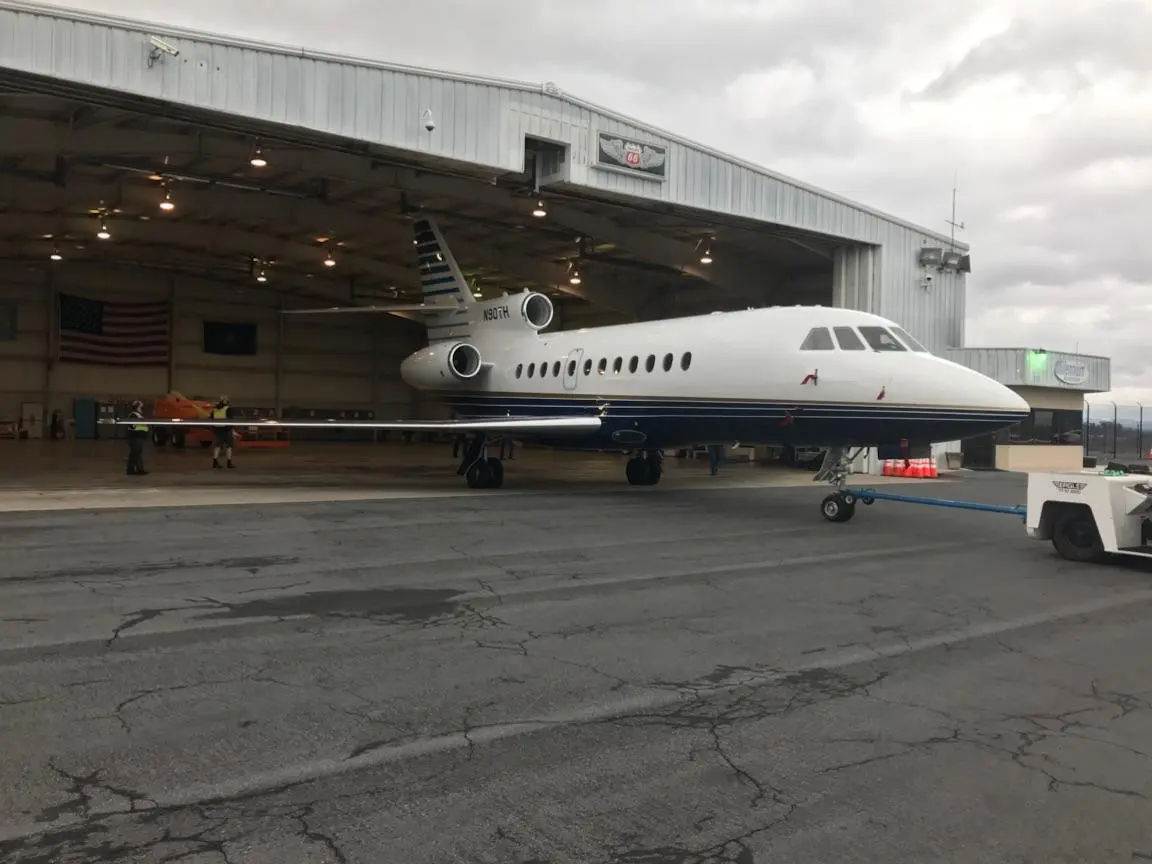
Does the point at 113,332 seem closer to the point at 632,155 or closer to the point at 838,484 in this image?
the point at 632,155

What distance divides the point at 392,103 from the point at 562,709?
1515 cm

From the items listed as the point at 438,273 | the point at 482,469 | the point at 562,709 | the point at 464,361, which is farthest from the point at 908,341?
the point at 438,273

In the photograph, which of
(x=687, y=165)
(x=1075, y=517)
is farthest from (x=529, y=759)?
(x=687, y=165)

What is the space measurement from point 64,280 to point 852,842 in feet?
158

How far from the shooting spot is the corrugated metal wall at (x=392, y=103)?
550 inches

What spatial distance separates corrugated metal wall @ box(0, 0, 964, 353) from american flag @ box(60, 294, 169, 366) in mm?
32497

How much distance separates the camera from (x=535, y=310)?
21.8 metres

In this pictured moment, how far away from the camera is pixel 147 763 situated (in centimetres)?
396

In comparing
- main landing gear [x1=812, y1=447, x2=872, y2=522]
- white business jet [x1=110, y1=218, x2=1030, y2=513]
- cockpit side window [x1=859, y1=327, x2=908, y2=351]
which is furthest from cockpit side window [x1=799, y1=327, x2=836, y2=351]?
main landing gear [x1=812, y1=447, x2=872, y2=522]

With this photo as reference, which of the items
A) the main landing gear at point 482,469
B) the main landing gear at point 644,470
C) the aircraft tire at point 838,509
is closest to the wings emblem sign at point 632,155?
the main landing gear at point 644,470

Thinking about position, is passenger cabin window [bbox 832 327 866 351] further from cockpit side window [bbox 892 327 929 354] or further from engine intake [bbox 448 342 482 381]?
engine intake [bbox 448 342 482 381]

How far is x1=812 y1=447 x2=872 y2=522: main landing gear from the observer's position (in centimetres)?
1382

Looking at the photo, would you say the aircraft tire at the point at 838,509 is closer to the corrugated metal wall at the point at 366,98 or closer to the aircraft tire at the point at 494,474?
the aircraft tire at the point at 494,474

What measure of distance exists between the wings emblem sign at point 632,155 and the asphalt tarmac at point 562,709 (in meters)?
12.9
